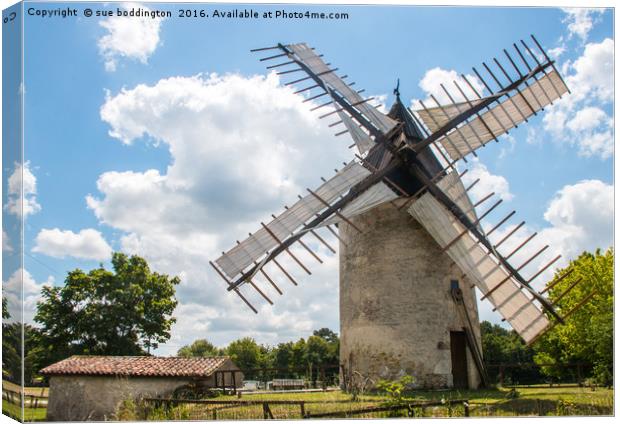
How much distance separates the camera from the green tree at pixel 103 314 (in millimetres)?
23781

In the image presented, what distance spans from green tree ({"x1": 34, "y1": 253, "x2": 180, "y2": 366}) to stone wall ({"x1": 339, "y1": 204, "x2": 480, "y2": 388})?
13701 mm

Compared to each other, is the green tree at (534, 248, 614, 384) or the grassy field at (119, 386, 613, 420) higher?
the green tree at (534, 248, 614, 384)

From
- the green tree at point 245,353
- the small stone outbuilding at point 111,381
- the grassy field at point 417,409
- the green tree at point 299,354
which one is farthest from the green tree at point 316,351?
the grassy field at point 417,409

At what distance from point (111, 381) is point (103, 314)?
40.4ft

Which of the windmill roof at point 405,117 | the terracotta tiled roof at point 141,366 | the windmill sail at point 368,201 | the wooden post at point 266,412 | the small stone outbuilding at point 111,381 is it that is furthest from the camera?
the windmill roof at point 405,117

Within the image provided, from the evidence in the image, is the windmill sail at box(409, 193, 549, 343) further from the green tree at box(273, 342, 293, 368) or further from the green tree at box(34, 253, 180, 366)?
the green tree at box(273, 342, 293, 368)

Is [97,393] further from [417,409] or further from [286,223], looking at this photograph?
[417,409]

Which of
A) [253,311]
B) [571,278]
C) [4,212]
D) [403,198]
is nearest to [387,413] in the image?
[253,311]

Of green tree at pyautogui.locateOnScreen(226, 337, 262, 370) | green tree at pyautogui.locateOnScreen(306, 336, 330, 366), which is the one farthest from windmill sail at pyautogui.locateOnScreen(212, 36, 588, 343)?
green tree at pyautogui.locateOnScreen(226, 337, 262, 370)

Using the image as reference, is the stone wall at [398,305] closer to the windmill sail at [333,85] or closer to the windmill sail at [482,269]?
the windmill sail at [482,269]

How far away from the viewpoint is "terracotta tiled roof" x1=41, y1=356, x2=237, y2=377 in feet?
41.5

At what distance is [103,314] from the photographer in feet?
79.2

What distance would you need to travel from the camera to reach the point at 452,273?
13609 millimetres

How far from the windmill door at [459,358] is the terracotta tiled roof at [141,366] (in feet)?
18.1
